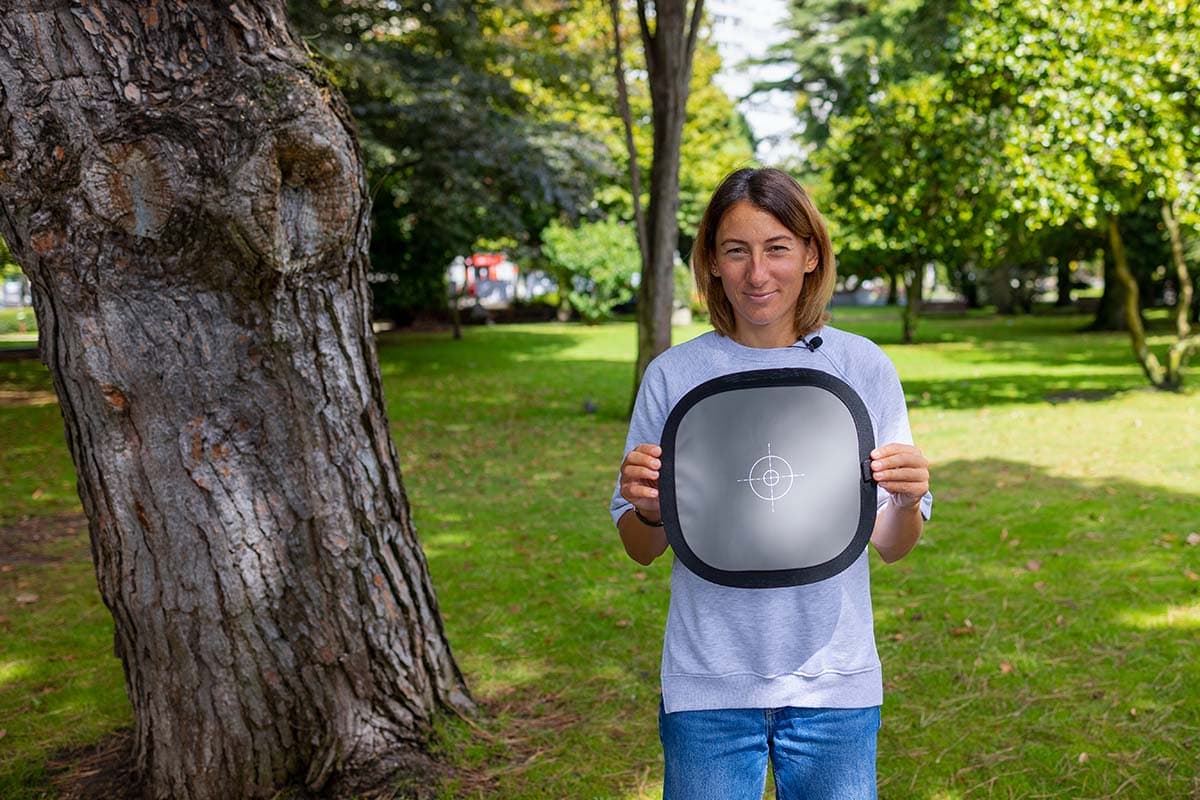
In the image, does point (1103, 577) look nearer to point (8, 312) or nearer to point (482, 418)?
point (482, 418)

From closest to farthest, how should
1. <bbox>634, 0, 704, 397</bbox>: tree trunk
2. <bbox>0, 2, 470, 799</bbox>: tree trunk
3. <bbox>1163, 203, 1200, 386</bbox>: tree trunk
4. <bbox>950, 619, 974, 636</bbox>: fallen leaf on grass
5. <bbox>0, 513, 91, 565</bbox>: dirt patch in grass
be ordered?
<bbox>0, 2, 470, 799</bbox>: tree trunk < <bbox>950, 619, 974, 636</bbox>: fallen leaf on grass < <bbox>0, 513, 91, 565</bbox>: dirt patch in grass < <bbox>634, 0, 704, 397</bbox>: tree trunk < <bbox>1163, 203, 1200, 386</bbox>: tree trunk

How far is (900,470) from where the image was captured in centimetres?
194

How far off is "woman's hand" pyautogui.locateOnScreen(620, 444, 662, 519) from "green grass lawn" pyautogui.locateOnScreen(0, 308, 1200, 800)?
1.81 metres

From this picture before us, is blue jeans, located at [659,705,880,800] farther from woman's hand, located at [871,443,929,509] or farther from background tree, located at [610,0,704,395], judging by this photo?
background tree, located at [610,0,704,395]

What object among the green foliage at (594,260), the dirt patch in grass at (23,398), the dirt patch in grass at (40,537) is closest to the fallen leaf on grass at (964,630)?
the dirt patch in grass at (40,537)

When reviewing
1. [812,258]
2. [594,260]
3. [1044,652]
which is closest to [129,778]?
[812,258]

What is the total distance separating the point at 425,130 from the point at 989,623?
40.6 feet

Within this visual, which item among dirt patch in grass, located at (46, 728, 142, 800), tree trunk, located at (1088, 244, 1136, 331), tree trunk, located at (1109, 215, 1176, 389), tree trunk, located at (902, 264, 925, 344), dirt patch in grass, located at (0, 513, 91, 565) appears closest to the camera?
dirt patch in grass, located at (46, 728, 142, 800)

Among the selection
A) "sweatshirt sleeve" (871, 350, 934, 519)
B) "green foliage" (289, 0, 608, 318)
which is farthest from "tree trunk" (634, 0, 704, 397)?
"sweatshirt sleeve" (871, 350, 934, 519)

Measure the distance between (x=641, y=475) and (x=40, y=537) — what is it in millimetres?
6579

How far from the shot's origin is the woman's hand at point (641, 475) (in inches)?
78.6

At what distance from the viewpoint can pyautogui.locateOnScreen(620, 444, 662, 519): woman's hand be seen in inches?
78.6

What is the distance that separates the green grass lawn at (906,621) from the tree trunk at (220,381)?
0.61m

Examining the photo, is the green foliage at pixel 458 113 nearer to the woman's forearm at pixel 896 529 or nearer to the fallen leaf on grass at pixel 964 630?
the fallen leaf on grass at pixel 964 630
